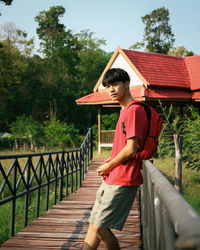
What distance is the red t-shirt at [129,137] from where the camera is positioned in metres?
2.03

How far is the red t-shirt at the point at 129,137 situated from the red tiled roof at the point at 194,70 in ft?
54.4

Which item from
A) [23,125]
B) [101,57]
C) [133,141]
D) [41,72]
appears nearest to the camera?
[133,141]

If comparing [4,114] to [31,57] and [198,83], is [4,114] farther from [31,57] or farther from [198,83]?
[198,83]

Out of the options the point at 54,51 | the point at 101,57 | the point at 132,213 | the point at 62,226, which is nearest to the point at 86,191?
the point at 132,213

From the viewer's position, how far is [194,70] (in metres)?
19.4

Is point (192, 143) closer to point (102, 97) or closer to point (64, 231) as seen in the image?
point (64, 231)

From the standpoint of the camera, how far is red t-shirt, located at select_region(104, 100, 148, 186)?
203 cm

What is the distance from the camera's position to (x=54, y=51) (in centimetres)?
3434

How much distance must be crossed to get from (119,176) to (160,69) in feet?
56.1

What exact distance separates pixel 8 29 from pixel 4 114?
8432 mm

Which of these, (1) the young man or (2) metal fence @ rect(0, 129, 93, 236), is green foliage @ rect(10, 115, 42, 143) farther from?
(1) the young man

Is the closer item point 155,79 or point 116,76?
point 116,76

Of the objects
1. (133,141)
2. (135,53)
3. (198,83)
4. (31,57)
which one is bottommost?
(133,141)

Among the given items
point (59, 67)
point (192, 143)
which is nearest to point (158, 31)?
point (59, 67)
